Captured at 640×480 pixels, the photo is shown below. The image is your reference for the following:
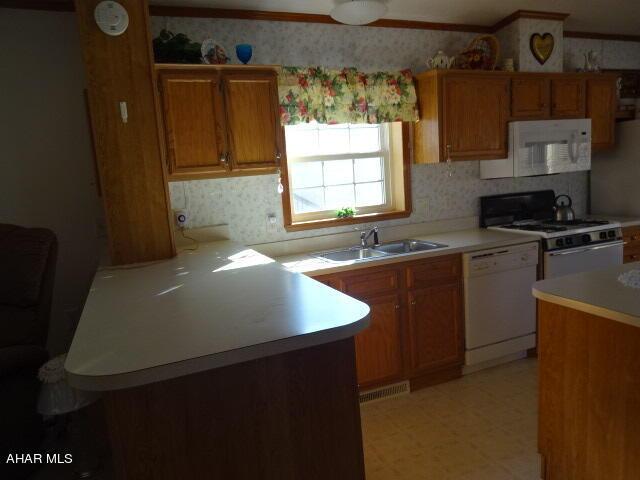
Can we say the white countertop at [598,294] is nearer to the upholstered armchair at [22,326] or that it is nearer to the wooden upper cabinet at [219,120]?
the wooden upper cabinet at [219,120]

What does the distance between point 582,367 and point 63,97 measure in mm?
3143

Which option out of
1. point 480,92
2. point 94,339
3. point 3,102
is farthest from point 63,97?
point 480,92

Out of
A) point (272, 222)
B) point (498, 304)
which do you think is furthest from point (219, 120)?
point (498, 304)

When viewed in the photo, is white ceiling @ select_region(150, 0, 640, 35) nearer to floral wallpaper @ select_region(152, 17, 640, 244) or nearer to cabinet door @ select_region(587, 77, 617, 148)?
floral wallpaper @ select_region(152, 17, 640, 244)

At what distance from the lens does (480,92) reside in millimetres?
3311

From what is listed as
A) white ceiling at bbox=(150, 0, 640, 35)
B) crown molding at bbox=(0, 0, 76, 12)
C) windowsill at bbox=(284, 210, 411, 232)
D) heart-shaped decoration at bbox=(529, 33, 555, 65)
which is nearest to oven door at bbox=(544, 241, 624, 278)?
windowsill at bbox=(284, 210, 411, 232)

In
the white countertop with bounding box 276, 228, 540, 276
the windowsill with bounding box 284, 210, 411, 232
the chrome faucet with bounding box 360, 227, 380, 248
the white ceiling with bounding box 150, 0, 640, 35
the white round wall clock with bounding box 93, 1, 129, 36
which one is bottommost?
the white countertop with bounding box 276, 228, 540, 276

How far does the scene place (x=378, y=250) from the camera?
10.7ft

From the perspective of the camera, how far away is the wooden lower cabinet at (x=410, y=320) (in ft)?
9.16

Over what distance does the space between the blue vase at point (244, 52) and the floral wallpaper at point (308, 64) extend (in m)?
0.22

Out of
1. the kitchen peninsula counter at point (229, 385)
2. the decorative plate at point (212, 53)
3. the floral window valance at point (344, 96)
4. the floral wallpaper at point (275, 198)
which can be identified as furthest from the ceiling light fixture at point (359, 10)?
the kitchen peninsula counter at point (229, 385)

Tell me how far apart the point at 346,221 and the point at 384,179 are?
0.54m

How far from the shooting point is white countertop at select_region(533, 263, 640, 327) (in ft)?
5.11

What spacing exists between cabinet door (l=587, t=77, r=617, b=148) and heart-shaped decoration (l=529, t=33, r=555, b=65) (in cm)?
46
